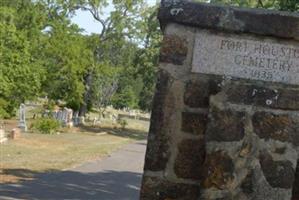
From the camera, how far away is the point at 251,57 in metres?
4.23

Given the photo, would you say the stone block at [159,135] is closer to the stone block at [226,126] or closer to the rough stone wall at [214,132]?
the rough stone wall at [214,132]

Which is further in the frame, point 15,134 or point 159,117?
point 15,134

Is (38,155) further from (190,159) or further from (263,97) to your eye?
(263,97)

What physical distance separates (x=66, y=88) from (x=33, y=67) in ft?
23.8

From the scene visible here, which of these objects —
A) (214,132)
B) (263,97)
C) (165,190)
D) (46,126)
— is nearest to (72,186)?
(165,190)

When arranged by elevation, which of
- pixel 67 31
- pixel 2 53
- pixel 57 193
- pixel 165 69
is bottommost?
pixel 57 193

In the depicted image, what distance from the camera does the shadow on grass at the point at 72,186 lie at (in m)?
12.4

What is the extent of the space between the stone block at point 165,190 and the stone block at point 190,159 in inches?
3.3

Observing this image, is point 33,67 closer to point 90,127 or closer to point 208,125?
point 90,127

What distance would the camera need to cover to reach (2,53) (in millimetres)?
29344

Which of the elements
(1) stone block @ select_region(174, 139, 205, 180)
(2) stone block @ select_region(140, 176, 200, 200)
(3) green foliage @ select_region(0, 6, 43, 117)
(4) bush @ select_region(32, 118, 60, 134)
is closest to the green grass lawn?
(3) green foliage @ select_region(0, 6, 43, 117)

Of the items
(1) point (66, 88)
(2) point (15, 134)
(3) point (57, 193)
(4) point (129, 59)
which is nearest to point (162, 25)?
(3) point (57, 193)

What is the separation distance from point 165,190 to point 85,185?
10.3m

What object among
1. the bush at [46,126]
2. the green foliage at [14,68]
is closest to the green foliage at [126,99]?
the green foliage at [14,68]
